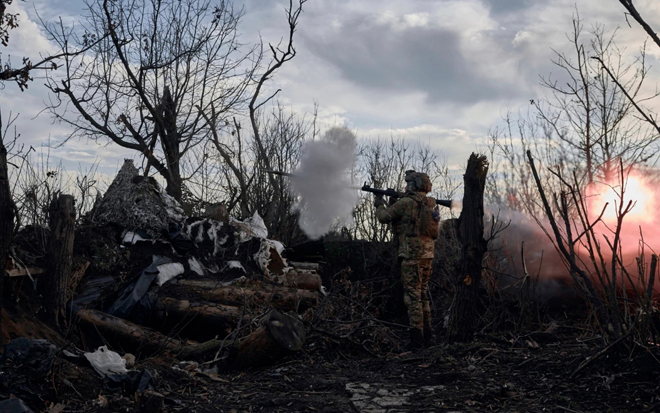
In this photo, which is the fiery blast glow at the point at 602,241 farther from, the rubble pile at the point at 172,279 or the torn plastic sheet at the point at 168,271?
the torn plastic sheet at the point at 168,271

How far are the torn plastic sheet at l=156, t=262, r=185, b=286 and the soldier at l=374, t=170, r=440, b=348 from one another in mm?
3488

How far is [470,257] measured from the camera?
7.25 m

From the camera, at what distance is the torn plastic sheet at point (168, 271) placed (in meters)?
8.91

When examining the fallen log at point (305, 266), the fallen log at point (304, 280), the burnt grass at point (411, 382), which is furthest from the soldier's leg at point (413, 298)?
the fallen log at point (305, 266)

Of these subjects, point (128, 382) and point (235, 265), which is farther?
point (235, 265)

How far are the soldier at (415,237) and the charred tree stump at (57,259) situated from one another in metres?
4.58

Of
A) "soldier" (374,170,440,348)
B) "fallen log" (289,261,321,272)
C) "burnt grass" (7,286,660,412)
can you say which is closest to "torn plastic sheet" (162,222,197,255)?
"fallen log" (289,261,321,272)

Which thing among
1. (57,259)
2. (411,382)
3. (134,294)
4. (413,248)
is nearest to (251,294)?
(134,294)

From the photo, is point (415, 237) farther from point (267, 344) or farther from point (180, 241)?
point (180, 241)

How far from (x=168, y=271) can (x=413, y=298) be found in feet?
13.0

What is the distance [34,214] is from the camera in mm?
9375

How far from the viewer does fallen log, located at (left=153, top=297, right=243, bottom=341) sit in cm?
826

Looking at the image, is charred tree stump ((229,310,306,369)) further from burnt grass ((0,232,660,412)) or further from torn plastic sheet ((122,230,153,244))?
torn plastic sheet ((122,230,153,244))

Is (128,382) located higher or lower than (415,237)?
lower
